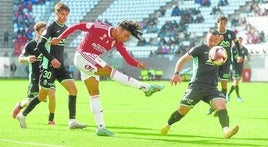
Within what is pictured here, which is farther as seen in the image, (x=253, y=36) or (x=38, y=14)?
(x=38, y=14)

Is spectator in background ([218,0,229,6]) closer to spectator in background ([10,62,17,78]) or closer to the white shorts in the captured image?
spectator in background ([10,62,17,78])

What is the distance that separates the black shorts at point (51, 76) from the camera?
13484 mm

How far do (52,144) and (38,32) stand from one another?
15.1 ft

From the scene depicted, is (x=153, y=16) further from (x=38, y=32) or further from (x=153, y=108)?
(x=38, y=32)

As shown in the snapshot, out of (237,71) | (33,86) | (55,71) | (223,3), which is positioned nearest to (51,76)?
(55,71)

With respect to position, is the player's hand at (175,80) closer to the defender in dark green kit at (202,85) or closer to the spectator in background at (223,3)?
the defender in dark green kit at (202,85)

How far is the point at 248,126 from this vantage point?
14.0m

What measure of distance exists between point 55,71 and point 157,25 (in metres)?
40.1

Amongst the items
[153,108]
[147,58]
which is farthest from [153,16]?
[153,108]

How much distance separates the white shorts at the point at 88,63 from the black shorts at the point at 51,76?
1.64 m

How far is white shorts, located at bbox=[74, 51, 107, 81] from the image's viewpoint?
38.4ft

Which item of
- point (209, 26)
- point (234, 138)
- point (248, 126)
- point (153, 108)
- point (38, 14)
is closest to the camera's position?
point (234, 138)

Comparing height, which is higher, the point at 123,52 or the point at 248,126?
the point at 123,52

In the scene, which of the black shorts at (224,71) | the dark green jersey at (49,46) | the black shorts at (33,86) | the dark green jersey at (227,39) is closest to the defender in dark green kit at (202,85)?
the dark green jersey at (49,46)
